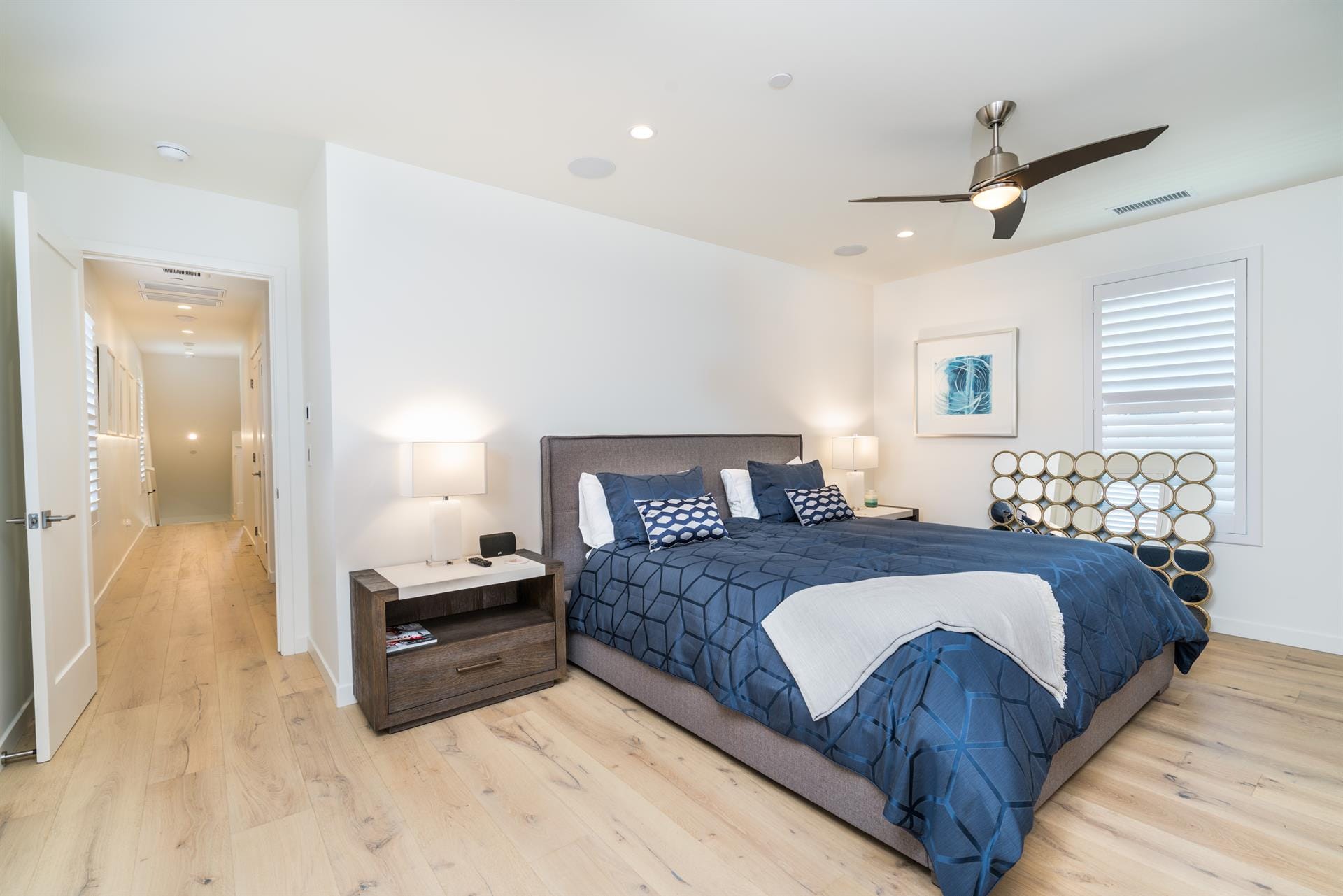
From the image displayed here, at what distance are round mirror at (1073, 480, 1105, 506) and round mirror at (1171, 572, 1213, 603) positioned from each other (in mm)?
647

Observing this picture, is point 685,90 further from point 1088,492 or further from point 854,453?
point 1088,492

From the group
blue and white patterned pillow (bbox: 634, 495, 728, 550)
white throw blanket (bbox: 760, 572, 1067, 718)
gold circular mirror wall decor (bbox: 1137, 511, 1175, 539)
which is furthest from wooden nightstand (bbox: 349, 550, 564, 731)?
gold circular mirror wall decor (bbox: 1137, 511, 1175, 539)

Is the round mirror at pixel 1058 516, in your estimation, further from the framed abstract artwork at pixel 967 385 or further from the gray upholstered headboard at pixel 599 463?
the gray upholstered headboard at pixel 599 463

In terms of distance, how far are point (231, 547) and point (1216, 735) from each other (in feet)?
28.5

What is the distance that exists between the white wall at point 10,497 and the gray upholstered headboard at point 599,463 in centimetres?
226

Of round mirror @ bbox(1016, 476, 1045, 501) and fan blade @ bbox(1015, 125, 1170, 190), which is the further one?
round mirror @ bbox(1016, 476, 1045, 501)

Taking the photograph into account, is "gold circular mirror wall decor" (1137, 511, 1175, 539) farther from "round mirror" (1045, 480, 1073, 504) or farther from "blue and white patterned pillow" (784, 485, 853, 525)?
"blue and white patterned pillow" (784, 485, 853, 525)

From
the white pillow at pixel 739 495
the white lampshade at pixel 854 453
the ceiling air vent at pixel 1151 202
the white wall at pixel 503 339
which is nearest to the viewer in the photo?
the white wall at pixel 503 339

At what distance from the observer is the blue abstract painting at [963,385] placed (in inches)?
196

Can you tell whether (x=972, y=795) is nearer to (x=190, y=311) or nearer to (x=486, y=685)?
(x=486, y=685)

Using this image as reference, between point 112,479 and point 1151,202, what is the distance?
828 centimetres

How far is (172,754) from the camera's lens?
248 cm

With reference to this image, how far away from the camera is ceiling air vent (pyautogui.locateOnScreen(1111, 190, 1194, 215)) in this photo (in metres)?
3.69

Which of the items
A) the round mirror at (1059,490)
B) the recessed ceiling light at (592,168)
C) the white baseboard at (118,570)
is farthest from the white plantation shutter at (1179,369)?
the white baseboard at (118,570)
